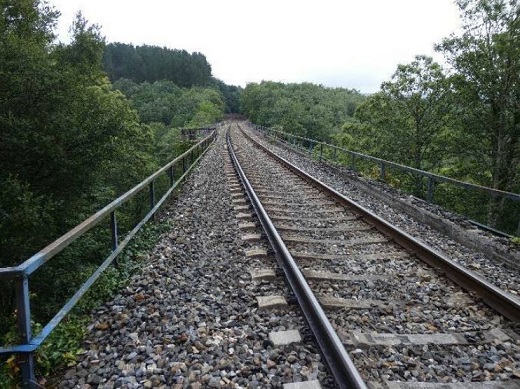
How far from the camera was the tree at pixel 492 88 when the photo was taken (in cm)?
1436

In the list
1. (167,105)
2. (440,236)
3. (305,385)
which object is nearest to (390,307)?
(305,385)

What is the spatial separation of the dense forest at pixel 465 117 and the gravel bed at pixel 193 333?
518 inches

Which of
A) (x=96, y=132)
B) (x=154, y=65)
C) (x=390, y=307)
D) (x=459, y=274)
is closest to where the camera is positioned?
(x=390, y=307)

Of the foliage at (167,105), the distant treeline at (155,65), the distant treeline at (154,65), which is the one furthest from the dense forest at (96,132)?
the distant treeline at (154,65)

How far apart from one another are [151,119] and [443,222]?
294 feet

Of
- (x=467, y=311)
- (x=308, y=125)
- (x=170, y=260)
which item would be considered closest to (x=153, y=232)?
(x=170, y=260)

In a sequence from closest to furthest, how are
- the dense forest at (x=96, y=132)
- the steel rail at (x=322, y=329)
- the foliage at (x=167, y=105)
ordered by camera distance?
the steel rail at (x=322, y=329) < the dense forest at (x=96, y=132) < the foliage at (x=167, y=105)

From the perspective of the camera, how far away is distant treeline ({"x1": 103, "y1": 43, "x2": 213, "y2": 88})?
132 m

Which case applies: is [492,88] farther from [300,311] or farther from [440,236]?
[300,311]

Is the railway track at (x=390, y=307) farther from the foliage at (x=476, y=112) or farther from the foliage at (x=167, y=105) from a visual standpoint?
the foliage at (x=167, y=105)

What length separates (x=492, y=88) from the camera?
14836mm

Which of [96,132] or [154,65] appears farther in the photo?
[154,65]

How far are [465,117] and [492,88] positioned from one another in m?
1.60

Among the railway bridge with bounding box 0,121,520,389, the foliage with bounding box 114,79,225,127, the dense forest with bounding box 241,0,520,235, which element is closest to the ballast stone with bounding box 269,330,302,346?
the railway bridge with bounding box 0,121,520,389
